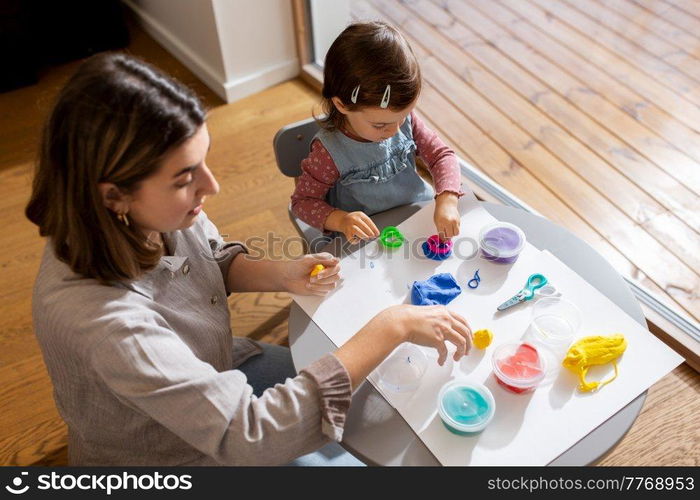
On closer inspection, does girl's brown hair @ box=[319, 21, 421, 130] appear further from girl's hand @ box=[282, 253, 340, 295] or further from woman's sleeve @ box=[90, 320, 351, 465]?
woman's sleeve @ box=[90, 320, 351, 465]

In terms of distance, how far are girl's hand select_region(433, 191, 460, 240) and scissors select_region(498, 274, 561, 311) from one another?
179 mm

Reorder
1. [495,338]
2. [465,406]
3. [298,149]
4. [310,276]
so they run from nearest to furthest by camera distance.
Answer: [465,406] < [495,338] < [310,276] < [298,149]

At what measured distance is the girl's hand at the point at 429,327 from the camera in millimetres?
925

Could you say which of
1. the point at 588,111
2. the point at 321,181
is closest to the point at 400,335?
the point at 321,181

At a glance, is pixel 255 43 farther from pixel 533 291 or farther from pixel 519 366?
pixel 519 366

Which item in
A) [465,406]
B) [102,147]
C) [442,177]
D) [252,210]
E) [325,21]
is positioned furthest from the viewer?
[325,21]

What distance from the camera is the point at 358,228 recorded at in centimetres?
116

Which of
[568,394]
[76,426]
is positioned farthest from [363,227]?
[76,426]

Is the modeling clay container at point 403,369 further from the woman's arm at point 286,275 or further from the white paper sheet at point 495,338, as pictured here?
the woman's arm at point 286,275

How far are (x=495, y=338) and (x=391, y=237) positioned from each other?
30 centimetres

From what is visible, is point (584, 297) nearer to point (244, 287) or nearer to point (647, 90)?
point (244, 287)

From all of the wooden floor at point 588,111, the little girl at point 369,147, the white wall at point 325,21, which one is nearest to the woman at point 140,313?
the little girl at point 369,147

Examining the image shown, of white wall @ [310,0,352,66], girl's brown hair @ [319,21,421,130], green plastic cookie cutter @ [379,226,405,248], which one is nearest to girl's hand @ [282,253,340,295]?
green plastic cookie cutter @ [379,226,405,248]

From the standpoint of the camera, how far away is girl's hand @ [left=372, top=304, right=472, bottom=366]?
36.4 inches
